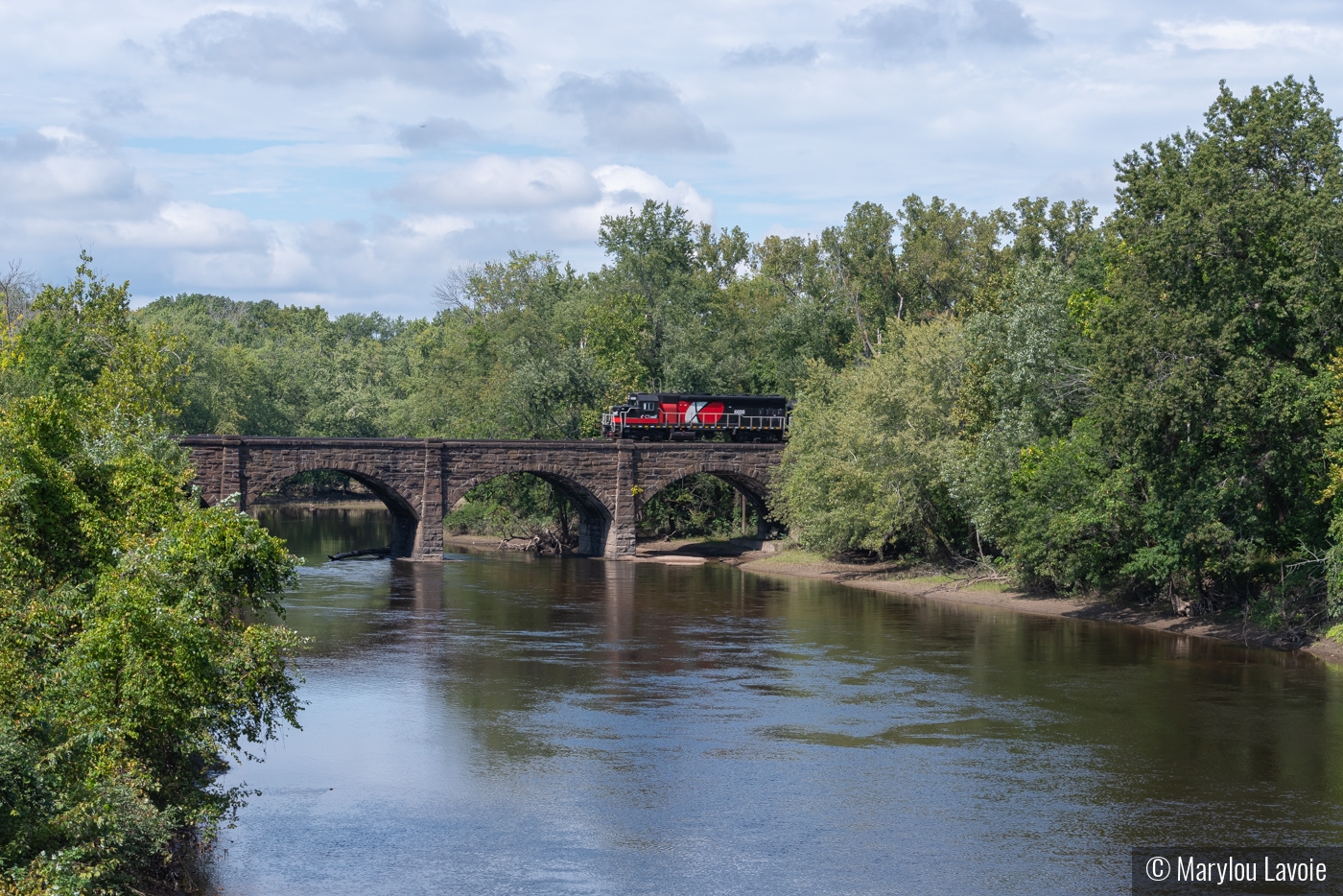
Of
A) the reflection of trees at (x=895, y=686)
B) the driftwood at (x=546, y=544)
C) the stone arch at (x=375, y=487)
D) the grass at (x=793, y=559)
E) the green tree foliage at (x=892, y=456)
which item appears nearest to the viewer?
the reflection of trees at (x=895, y=686)

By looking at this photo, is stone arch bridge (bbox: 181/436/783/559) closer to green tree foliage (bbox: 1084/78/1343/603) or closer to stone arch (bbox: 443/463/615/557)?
stone arch (bbox: 443/463/615/557)

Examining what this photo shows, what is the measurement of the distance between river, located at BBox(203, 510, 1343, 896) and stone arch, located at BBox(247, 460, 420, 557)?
63.2ft

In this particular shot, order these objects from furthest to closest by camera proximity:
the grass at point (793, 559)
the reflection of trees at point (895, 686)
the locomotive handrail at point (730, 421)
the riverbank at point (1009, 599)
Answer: the locomotive handrail at point (730, 421), the grass at point (793, 559), the riverbank at point (1009, 599), the reflection of trees at point (895, 686)

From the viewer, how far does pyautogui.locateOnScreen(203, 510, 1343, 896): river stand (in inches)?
870

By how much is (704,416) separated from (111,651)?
6336cm

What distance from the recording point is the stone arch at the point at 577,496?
238ft

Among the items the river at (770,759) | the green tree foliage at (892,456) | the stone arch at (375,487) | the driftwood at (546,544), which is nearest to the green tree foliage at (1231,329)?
the river at (770,759)

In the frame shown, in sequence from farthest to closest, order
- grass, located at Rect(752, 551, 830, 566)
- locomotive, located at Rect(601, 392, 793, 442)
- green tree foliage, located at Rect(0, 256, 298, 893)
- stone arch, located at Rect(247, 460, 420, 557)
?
locomotive, located at Rect(601, 392, 793, 442), grass, located at Rect(752, 551, 830, 566), stone arch, located at Rect(247, 460, 420, 557), green tree foliage, located at Rect(0, 256, 298, 893)

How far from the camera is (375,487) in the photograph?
7344 cm

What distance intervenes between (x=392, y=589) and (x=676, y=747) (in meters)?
32.1

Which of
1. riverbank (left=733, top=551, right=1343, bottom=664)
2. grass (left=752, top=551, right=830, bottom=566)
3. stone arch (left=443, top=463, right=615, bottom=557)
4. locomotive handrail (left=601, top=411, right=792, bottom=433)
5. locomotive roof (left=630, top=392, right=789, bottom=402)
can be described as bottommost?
riverbank (left=733, top=551, right=1343, bottom=664)

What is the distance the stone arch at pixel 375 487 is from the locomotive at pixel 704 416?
13.8 metres

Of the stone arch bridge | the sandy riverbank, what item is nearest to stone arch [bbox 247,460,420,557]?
the stone arch bridge

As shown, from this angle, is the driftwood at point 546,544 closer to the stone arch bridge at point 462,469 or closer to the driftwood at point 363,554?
the stone arch bridge at point 462,469
